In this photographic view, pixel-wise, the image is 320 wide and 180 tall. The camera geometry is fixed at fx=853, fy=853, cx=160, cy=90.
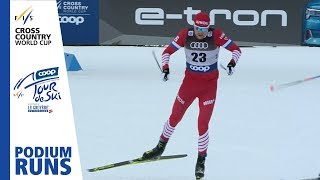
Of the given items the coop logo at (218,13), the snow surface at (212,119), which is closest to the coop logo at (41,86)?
the snow surface at (212,119)

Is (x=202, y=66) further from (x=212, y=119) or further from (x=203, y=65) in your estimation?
(x=212, y=119)

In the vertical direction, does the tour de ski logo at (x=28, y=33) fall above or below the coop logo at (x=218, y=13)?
above

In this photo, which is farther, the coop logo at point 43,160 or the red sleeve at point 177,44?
the red sleeve at point 177,44

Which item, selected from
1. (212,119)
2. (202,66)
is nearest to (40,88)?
(202,66)

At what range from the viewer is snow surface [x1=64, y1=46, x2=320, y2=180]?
8766 mm

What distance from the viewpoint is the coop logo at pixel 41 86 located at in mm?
5742

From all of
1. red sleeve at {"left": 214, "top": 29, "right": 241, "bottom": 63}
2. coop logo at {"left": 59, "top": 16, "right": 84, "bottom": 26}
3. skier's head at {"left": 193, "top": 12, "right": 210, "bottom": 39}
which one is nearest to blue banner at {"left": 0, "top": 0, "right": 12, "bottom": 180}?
skier's head at {"left": 193, "top": 12, "right": 210, "bottom": 39}

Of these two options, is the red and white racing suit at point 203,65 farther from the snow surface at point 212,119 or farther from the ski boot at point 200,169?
the snow surface at point 212,119

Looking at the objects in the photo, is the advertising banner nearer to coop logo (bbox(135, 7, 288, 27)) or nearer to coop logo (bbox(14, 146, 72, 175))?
coop logo (bbox(135, 7, 288, 27))

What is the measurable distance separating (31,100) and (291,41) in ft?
53.4

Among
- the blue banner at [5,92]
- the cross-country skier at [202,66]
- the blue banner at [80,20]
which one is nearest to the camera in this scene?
the blue banner at [5,92]

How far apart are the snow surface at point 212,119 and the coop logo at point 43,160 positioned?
1.97m

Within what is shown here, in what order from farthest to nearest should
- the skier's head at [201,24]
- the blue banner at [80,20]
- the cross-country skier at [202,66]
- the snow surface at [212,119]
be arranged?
the blue banner at [80,20] < the snow surface at [212,119] < the cross-country skier at [202,66] < the skier's head at [201,24]

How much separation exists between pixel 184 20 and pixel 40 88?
52.2ft
